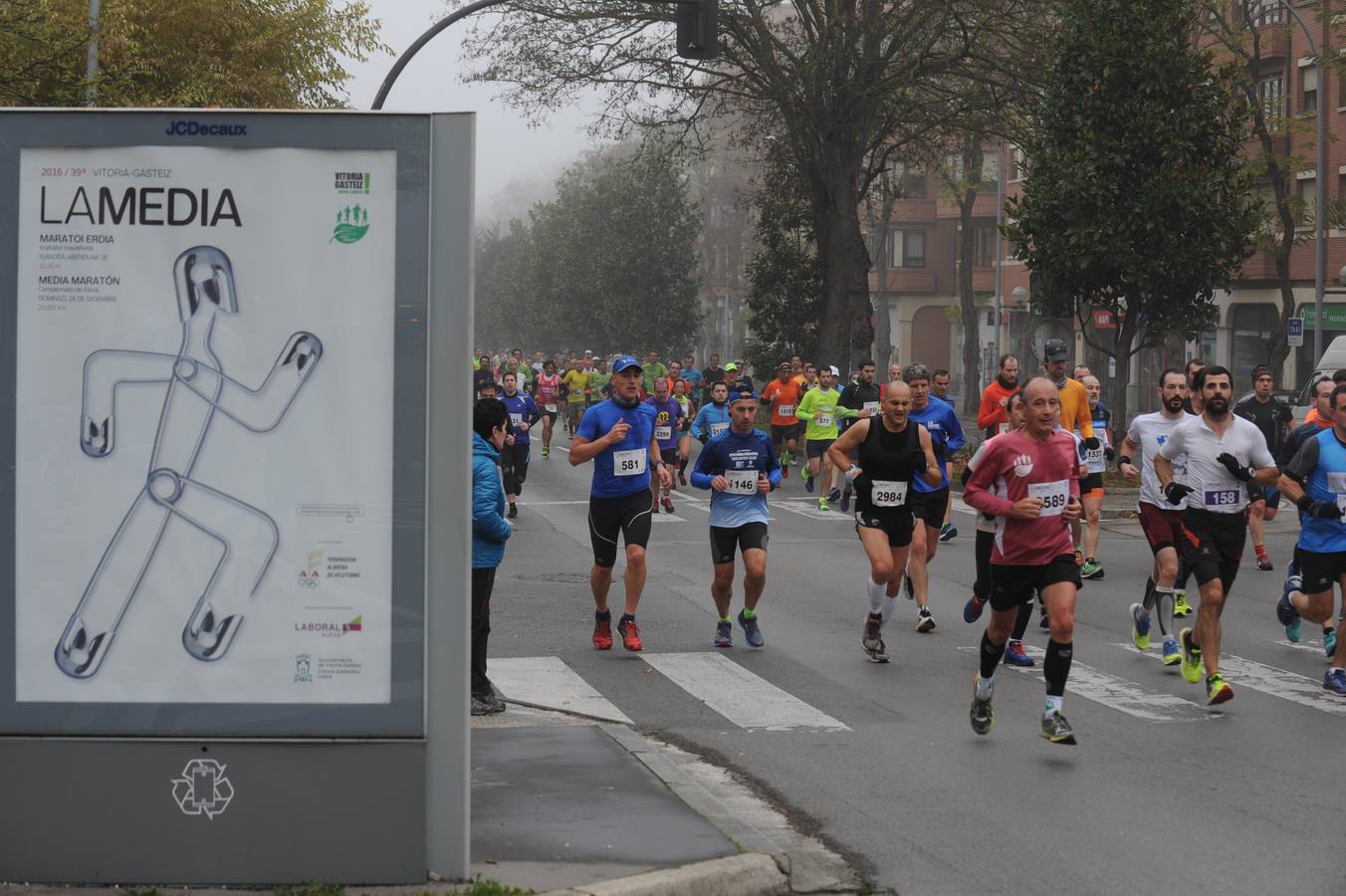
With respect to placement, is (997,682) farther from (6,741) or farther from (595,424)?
(6,741)

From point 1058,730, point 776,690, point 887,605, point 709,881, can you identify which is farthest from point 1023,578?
point 709,881

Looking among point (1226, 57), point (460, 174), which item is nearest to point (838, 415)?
point (460, 174)

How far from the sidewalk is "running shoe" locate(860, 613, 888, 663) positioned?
3.07 meters

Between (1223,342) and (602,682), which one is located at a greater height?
(1223,342)

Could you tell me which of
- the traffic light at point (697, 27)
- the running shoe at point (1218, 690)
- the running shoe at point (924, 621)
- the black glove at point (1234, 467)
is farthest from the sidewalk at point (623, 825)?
the traffic light at point (697, 27)

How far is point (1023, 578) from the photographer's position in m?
8.62

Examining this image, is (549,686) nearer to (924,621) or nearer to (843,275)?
(924,621)

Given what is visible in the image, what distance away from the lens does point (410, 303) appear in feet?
17.6

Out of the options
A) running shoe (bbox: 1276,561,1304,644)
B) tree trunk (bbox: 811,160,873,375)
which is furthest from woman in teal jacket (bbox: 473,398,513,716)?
tree trunk (bbox: 811,160,873,375)

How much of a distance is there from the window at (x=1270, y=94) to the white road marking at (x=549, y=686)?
3252 centimetres

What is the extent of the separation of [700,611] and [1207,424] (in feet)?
15.7

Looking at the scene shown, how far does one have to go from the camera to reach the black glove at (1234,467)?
9711 millimetres

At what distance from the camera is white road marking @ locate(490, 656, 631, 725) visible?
9.52 m

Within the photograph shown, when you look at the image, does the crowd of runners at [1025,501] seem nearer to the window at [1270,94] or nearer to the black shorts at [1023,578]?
the black shorts at [1023,578]
